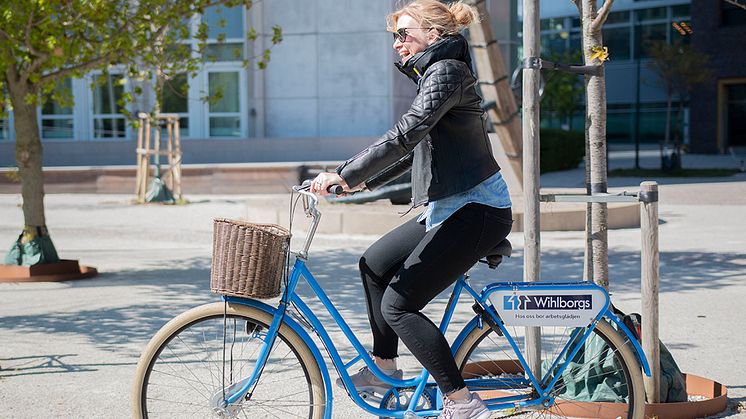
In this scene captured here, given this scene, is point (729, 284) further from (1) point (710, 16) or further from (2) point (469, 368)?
(1) point (710, 16)

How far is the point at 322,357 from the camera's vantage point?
153 inches

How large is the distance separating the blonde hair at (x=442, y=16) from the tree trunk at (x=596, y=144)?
1.22 meters

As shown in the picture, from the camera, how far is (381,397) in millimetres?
3977

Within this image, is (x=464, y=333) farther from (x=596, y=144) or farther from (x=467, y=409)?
(x=596, y=144)

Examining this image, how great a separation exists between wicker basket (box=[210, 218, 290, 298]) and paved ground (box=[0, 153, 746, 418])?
1.42 metres

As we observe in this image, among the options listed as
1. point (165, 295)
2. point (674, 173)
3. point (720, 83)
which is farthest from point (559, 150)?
point (165, 295)

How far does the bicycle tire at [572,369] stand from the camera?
396cm

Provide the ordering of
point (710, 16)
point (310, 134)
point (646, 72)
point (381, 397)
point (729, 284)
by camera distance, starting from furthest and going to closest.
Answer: point (646, 72)
point (710, 16)
point (310, 134)
point (729, 284)
point (381, 397)

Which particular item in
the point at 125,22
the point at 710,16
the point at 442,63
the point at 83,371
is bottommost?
the point at 83,371

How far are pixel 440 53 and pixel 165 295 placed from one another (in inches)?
210

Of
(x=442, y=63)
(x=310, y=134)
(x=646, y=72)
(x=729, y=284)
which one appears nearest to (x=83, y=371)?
(x=442, y=63)

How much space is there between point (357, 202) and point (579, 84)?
36453mm

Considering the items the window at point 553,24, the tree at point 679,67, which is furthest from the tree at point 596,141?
the window at point 553,24

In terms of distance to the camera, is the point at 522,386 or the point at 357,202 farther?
the point at 357,202
